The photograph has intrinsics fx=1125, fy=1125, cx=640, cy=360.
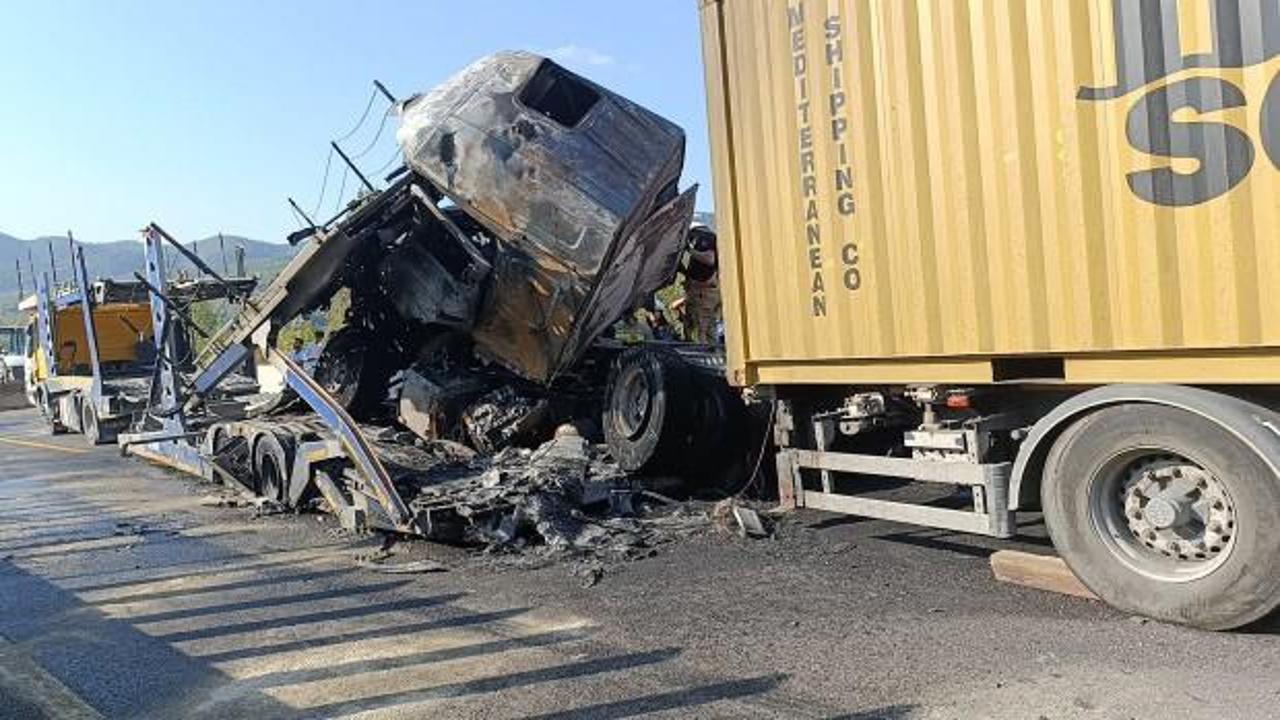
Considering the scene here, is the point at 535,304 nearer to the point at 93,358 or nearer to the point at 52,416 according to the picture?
the point at 93,358

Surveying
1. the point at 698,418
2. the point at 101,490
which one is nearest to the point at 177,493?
the point at 101,490

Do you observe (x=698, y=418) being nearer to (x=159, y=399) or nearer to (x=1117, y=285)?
(x=1117, y=285)

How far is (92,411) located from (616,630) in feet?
47.8

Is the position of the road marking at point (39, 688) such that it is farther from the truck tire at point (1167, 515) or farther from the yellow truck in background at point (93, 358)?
the yellow truck in background at point (93, 358)

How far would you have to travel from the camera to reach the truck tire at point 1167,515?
15.4ft

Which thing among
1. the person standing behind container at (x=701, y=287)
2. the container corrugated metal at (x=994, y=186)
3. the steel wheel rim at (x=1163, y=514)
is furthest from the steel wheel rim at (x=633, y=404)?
the steel wheel rim at (x=1163, y=514)

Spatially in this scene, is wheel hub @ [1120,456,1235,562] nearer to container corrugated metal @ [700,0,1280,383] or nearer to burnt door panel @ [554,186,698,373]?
container corrugated metal @ [700,0,1280,383]

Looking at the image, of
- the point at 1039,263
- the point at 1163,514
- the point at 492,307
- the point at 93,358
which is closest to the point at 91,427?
the point at 93,358

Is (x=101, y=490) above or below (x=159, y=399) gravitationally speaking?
below

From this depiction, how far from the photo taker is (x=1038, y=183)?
5312 millimetres

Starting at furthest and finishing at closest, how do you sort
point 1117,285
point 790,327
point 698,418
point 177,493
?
1. point 177,493
2. point 698,418
3. point 790,327
4. point 1117,285

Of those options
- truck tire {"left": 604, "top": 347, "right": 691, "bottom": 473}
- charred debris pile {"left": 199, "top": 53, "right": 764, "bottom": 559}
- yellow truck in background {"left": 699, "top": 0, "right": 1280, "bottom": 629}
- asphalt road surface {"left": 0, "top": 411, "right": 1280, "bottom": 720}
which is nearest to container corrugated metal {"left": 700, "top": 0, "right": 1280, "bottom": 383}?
yellow truck in background {"left": 699, "top": 0, "right": 1280, "bottom": 629}

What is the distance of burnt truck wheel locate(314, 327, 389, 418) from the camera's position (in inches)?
416

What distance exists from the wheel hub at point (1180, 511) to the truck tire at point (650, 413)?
153 inches
